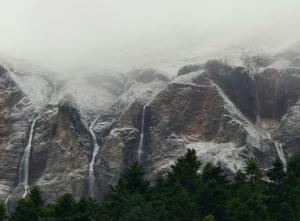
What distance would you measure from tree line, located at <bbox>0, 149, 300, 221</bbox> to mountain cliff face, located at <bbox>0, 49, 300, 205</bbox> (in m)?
42.6

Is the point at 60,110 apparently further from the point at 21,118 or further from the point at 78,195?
the point at 78,195

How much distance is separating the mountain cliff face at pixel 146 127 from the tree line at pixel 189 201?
140 ft

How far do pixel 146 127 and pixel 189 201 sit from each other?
7101 centimetres

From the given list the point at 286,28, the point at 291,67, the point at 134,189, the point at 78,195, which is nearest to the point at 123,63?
the point at 286,28

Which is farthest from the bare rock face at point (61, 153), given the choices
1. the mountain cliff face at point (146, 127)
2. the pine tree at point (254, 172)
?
the pine tree at point (254, 172)

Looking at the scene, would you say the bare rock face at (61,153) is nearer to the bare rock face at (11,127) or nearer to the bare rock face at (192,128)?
the bare rock face at (11,127)

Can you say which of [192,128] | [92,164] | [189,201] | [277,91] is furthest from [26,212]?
[277,91]

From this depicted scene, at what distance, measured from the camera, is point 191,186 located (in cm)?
7450

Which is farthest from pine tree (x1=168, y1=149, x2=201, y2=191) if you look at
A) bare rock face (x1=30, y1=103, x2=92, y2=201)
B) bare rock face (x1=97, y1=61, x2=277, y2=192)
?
bare rock face (x1=30, y1=103, x2=92, y2=201)

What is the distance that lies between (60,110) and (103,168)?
61.1 feet

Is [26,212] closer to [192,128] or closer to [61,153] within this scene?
[61,153]

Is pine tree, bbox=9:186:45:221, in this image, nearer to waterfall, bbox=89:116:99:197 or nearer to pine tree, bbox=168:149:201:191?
pine tree, bbox=168:149:201:191

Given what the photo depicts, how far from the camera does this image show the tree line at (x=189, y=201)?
67.2 metres

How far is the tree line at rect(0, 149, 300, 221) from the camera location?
67.2 meters
